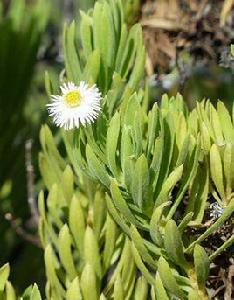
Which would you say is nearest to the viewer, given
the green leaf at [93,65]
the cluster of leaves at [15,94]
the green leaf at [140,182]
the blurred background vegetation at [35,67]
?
the green leaf at [140,182]


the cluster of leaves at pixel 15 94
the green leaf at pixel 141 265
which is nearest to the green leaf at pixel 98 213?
the green leaf at pixel 141 265

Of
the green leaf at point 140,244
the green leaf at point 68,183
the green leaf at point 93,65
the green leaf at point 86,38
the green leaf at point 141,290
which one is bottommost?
the green leaf at point 141,290

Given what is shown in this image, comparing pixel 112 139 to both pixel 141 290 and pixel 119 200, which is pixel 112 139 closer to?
pixel 119 200

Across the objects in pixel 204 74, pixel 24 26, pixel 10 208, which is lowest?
pixel 10 208

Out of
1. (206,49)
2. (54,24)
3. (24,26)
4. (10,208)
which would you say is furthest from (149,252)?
(54,24)

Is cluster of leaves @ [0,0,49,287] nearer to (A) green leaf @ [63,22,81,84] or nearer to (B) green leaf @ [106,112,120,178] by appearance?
(A) green leaf @ [63,22,81,84]

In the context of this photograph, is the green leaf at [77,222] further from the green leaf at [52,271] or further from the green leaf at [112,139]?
the green leaf at [112,139]

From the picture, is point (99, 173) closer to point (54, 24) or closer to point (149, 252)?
point (149, 252)
